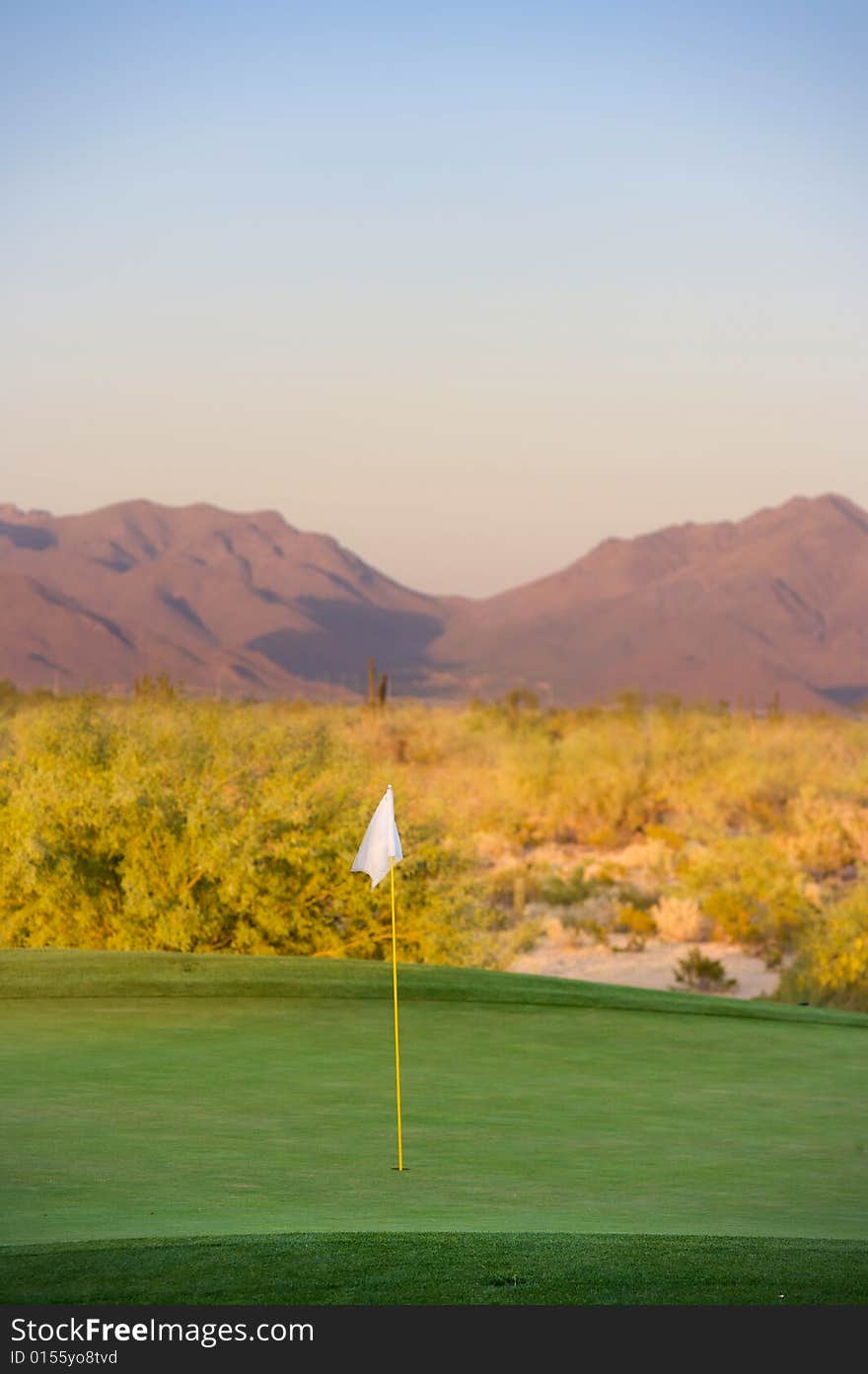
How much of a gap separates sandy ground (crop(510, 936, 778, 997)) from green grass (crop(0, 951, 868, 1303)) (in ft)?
59.5

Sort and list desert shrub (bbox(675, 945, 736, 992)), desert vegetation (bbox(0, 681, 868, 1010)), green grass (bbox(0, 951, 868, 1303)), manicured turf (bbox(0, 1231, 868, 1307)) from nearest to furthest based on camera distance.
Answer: manicured turf (bbox(0, 1231, 868, 1307))
green grass (bbox(0, 951, 868, 1303))
desert vegetation (bbox(0, 681, 868, 1010))
desert shrub (bbox(675, 945, 736, 992))

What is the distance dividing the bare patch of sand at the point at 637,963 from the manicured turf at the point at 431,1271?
2548 cm

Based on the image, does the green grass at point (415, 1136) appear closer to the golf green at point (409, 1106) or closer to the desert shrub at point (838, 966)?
the golf green at point (409, 1106)

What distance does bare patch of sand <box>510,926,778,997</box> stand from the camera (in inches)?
1315

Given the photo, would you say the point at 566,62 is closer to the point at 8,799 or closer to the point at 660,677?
the point at 8,799

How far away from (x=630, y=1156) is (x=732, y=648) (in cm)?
19376

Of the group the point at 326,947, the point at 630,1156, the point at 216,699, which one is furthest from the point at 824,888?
the point at 630,1156

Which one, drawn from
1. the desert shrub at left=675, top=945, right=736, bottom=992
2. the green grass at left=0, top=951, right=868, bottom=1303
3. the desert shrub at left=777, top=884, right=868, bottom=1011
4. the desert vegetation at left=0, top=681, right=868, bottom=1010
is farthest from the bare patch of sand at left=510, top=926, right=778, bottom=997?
the green grass at left=0, top=951, right=868, bottom=1303

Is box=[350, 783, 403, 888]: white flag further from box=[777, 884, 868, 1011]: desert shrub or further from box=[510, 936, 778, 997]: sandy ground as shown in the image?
box=[510, 936, 778, 997]: sandy ground

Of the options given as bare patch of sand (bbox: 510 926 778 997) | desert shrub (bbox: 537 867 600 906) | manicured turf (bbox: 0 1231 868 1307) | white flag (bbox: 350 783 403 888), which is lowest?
bare patch of sand (bbox: 510 926 778 997)

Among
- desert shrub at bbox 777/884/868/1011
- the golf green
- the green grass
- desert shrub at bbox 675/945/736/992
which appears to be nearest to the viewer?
the green grass

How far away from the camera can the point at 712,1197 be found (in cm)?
796

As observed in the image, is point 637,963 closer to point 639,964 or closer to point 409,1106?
point 639,964

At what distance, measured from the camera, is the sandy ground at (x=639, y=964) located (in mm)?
33406
